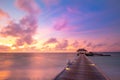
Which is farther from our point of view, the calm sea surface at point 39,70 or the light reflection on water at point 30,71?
the calm sea surface at point 39,70

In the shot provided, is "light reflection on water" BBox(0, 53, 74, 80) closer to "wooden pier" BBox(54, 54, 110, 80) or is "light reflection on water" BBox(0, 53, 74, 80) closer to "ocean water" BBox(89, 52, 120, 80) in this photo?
"wooden pier" BBox(54, 54, 110, 80)

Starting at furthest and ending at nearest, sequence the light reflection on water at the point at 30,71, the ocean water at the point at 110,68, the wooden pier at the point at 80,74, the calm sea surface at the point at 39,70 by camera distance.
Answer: the ocean water at the point at 110,68
the calm sea surface at the point at 39,70
the light reflection on water at the point at 30,71
the wooden pier at the point at 80,74

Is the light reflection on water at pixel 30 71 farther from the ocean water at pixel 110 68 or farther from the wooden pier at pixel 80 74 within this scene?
the ocean water at pixel 110 68

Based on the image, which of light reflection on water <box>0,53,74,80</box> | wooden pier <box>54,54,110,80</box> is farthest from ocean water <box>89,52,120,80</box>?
light reflection on water <box>0,53,74,80</box>

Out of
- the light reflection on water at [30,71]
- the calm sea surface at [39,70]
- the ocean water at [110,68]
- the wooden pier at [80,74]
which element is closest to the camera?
the wooden pier at [80,74]

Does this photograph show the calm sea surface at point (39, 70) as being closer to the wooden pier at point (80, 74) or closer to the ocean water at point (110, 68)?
the ocean water at point (110, 68)

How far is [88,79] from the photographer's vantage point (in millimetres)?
23359

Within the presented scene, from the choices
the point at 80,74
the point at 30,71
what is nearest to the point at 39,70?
the point at 30,71

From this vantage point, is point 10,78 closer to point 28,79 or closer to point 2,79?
point 2,79

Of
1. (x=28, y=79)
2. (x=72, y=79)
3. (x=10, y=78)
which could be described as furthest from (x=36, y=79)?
(x=72, y=79)

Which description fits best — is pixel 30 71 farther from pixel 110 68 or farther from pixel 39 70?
pixel 110 68

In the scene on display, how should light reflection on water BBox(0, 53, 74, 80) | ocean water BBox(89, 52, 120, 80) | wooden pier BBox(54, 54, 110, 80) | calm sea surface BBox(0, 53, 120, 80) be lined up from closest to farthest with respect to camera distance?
wooden pier BBox(54, 54, 110, 80) → light reflection on water BBox(0, 53, 74, 80) → calm sea surface BBox(0, 53, 120, 80) → ocean water BBox(89, 52, 120, 80)

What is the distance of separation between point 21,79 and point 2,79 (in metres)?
4.03

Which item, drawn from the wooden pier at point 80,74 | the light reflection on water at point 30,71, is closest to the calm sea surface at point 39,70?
the light reflection on water at point 30,71
